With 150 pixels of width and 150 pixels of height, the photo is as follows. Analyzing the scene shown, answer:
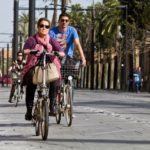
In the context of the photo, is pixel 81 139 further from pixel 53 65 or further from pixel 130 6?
pixel 130 6

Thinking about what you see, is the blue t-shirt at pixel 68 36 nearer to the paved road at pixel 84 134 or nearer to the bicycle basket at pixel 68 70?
the bicycle basket at pixel 68 70

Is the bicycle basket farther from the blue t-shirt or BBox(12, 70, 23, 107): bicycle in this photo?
BBox(12, 70, 23, 107): bicycle

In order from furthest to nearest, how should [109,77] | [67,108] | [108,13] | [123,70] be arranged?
[108,13]
[109,77]
[123,70]
[67,108]

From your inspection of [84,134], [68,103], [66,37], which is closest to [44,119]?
[84,134]

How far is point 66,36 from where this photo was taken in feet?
42.3

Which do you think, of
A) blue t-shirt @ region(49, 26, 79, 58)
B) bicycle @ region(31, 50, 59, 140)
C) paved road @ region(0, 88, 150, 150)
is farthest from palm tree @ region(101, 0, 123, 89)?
bicycle @ region(31, 50, 59, 140)

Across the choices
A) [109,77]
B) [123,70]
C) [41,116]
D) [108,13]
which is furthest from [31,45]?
[108,13]

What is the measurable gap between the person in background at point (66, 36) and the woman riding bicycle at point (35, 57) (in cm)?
127

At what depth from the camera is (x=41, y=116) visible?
10578mm

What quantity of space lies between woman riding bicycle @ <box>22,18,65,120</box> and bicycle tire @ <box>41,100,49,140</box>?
729 mm

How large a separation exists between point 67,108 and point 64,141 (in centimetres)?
212

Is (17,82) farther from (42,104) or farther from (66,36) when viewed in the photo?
(42,104)

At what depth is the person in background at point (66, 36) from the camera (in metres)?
12.8

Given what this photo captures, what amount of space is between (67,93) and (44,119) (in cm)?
209
